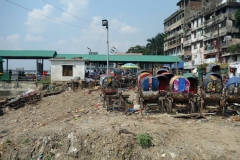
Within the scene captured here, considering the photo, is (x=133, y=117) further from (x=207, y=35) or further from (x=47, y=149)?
(x=207, y=35)

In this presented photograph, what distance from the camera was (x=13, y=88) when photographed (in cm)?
2586

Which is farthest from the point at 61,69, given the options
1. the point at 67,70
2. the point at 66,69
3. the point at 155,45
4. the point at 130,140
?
the point at 155,45

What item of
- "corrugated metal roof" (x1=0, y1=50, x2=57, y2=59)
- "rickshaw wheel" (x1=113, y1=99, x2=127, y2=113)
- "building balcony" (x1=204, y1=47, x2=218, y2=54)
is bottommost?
"rickshaw wheel" (x1=113, y1=99, x2=127, y2=113)

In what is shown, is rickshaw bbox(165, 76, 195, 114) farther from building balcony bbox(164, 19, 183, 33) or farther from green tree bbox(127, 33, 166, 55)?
green tree bbox(127, 33, 166, 55)

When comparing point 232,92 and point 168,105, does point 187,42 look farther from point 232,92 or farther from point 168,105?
point 168,105

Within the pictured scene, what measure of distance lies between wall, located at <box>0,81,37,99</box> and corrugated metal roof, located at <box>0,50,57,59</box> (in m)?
3.83

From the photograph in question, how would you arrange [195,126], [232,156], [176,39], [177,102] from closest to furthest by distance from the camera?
[232,156], [195,126], [177,102], [176,39]

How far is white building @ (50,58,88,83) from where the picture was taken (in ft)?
81.2

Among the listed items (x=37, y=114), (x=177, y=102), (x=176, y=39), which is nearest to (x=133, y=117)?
(x=177, y=102)

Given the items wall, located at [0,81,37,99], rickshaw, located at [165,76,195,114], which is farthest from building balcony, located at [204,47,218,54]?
rickshaw, located at [165,76,195,114]

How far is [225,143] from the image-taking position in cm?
751

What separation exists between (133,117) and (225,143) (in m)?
3.97

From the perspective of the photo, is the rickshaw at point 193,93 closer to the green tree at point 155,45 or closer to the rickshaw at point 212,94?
the rickshaw at point 212,94

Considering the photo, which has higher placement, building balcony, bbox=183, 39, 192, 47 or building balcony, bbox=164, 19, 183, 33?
building balcony, bbox=164, 19, 183, 33
